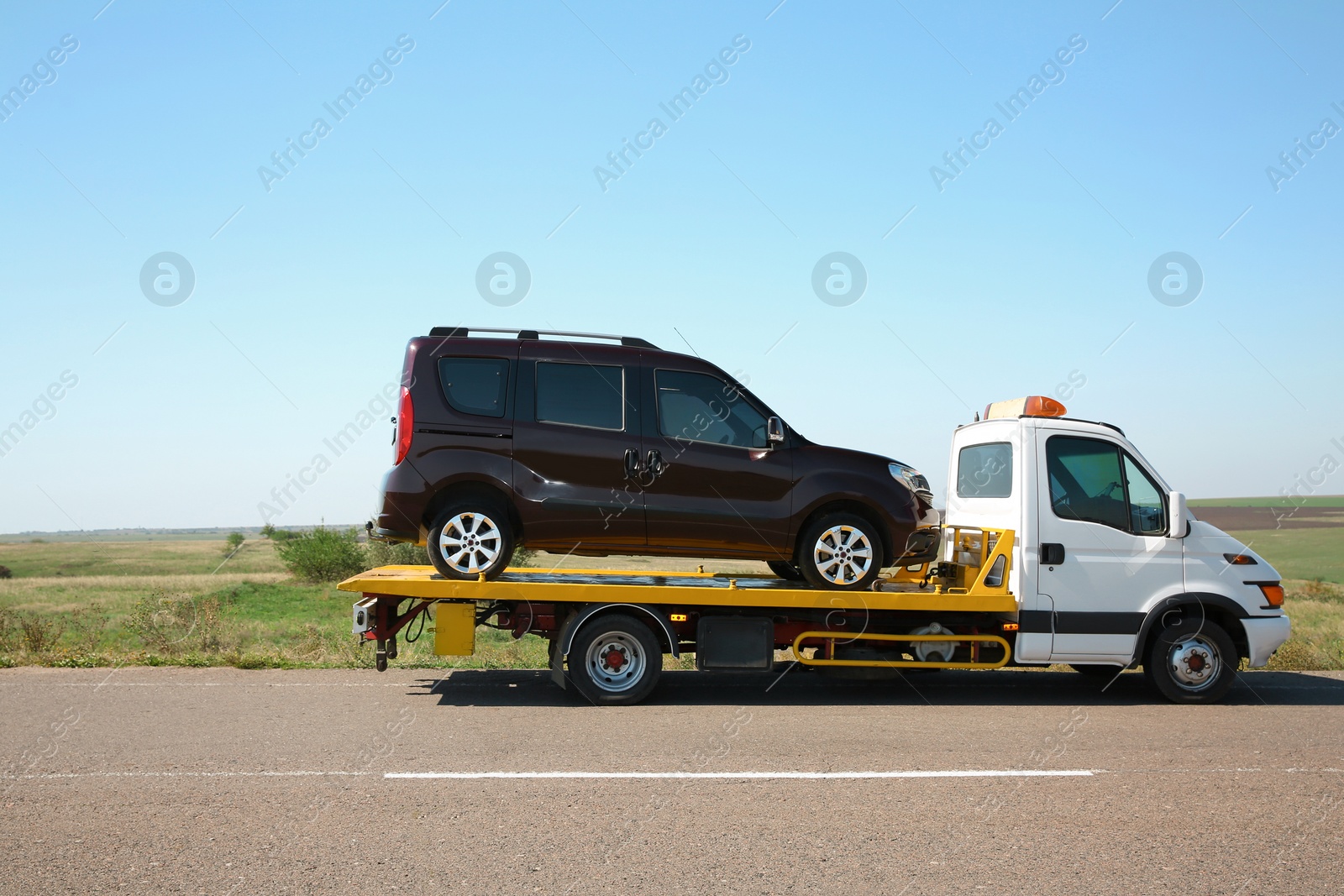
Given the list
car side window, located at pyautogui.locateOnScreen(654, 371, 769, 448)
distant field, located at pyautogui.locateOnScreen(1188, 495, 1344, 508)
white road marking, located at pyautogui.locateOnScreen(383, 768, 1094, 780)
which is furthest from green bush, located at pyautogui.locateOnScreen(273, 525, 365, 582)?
distant field, located at pyautogui.locateOnScreen(1188, 495, 1344, 508)

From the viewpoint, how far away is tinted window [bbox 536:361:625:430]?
335 inches

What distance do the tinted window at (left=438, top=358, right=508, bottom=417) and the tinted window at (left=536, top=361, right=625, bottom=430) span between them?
0.32 metres

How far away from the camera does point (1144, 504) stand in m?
8.94

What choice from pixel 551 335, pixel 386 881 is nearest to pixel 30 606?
pixel 551 335

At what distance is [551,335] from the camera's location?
8.65m

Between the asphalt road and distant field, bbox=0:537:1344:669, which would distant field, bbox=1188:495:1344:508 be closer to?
distant field, bbox=0:537:1344:669

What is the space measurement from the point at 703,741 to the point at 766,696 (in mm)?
2120

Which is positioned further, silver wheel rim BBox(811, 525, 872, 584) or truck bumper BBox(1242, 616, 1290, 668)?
truck bumper BBox(1242, 616, 1290, 668)

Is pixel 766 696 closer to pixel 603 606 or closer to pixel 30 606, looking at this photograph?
pixel 603 606

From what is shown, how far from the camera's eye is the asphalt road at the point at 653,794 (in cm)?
435

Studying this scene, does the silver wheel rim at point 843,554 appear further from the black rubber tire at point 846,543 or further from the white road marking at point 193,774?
the white road marking at point 193,774

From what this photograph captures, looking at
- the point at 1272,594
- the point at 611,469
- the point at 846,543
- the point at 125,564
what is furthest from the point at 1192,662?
the point at 125,564

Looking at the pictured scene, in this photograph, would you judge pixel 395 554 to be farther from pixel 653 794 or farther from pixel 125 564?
pixel 125 564

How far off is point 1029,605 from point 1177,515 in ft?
4.79
